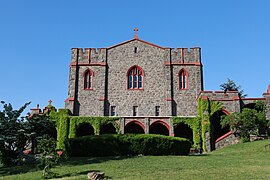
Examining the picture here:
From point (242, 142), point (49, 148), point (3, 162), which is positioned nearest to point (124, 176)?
point (49, 148)

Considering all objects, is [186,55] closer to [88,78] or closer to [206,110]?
[206,110]

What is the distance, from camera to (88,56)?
122 feet

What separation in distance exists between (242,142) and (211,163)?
1292cm

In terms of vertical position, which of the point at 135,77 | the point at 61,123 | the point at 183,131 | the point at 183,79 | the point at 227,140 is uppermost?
the point at 135,77

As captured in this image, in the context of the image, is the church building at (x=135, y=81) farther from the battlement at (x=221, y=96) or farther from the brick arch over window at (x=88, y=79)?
the battlement at (x=221, y=96)

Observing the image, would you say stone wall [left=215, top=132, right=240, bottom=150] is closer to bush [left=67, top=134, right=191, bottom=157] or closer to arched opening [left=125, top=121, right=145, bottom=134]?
arched opening [left=125, top=121, right=145, bottom=134]

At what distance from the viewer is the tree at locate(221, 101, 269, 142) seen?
94.2 feet

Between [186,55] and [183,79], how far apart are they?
271 centimetres

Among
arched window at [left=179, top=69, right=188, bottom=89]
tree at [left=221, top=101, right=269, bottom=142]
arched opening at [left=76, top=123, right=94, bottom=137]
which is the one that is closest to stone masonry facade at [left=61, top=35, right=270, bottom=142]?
arched window at [left=179, top=69, right=188, bottom=89]

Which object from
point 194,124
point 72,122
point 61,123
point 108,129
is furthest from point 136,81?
point 61,123

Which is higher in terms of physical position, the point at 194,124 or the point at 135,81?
the point at 135,81

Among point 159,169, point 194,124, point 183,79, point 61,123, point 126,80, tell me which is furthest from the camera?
point 126,80

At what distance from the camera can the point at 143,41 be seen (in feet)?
123

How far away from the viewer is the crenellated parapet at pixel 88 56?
1453 inches
